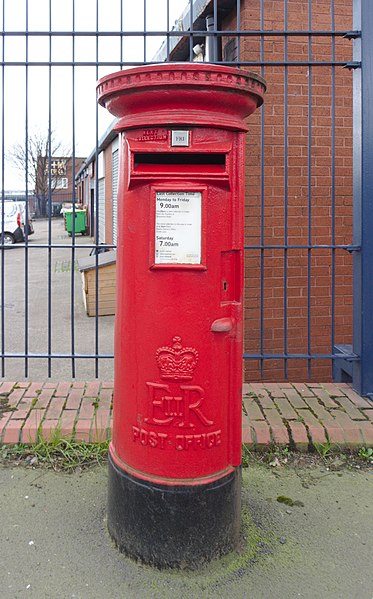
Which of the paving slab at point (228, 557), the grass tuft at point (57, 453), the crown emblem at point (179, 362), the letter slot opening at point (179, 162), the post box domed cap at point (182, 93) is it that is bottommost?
the paving slab at point (228, 557)

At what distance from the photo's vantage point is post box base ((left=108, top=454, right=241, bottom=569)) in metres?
2.46

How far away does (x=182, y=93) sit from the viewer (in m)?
2.28

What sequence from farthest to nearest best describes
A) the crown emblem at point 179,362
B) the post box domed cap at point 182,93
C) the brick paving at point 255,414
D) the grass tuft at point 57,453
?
the brick paving at point 255,414 → the grass tuft at point 57,453 → the crown emblem at point 179,362 → the post box domed cap at point 182,93

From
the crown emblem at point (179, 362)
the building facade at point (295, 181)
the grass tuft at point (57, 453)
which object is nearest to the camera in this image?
the crown emblem at point (179, 362)

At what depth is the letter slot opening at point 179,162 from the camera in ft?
7.59

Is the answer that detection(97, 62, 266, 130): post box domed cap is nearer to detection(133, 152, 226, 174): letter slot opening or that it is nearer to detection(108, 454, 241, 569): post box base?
detection(133, 152, 226, 174): letter slot opening

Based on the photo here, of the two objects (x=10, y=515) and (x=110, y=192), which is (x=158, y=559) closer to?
(x=10, y=515)

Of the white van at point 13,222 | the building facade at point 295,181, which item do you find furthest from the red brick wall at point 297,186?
the white van at point 13,222

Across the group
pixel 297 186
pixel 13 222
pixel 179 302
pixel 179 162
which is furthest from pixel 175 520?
pixel 13 222

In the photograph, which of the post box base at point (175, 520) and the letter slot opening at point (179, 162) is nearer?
the letter slot opening at point (179, 162)

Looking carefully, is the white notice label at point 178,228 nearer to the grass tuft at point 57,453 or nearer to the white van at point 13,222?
the grass tuft at point 57,453

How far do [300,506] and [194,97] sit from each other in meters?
2.13

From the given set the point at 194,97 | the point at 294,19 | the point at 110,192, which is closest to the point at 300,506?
the point at 194,97

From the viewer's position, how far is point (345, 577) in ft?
8.19
